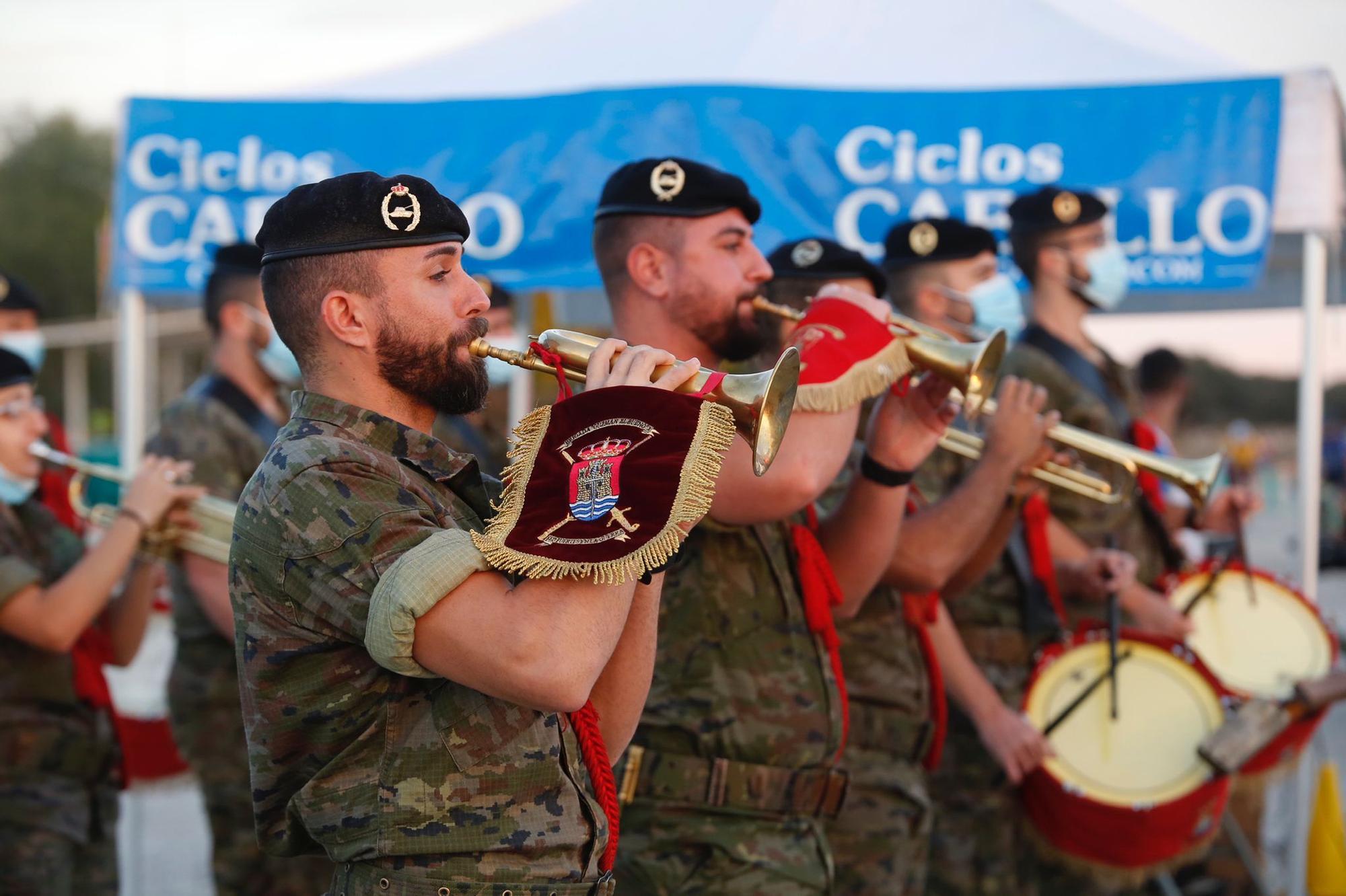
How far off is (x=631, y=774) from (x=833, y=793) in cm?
51

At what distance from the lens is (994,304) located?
5.30 m

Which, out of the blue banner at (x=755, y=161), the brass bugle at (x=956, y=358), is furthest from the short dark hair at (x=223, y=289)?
the brass bugle at (x=956, y=358)

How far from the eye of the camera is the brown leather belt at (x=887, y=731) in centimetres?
417

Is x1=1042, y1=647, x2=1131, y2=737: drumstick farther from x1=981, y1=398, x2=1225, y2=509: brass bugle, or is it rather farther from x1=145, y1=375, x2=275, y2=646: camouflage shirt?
x1=145, y1=375, x2=275, y2=646: camouflage shirt

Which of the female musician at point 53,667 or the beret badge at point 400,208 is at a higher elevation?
the beret badge at point 400,208

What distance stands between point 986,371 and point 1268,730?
1838 mm

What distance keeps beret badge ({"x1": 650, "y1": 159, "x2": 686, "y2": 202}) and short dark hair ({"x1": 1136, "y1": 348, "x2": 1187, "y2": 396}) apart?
→ 619cm

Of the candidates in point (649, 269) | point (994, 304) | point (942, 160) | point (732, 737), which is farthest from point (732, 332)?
point (942, 160)

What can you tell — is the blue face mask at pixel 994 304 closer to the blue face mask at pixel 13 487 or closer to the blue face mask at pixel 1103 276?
the blue face mask at pixel 1103 276

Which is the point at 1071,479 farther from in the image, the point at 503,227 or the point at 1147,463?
the point at 503,227

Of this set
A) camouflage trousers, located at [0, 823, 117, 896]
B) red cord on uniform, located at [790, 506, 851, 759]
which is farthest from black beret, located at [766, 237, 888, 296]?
camouflage trousers, located at [0, 823, 117, 896]

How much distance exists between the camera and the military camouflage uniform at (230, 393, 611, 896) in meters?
2.22

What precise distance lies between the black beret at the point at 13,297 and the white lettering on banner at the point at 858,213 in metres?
3.44

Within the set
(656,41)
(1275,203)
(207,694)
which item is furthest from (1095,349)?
(207,694)
